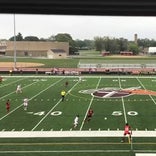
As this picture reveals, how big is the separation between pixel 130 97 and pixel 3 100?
11.0 metres

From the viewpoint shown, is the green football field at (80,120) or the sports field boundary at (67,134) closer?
the green football field at (80,120)

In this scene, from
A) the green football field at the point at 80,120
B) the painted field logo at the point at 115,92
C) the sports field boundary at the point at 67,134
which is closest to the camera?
the green football field at the point at 80,120

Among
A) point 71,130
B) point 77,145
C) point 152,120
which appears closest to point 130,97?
point 152,120

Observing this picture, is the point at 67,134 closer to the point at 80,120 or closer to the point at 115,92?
the point at 80,120

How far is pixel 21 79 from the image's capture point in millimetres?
55125

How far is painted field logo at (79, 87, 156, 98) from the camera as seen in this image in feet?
129

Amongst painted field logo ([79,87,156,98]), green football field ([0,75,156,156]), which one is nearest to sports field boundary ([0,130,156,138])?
green football field ([0,75,156,156])

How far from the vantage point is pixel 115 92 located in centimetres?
4131

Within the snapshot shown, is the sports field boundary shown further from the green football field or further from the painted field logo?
the painted field logo

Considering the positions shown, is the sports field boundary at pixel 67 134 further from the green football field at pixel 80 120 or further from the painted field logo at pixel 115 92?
the painted field logo at pixel 115 92

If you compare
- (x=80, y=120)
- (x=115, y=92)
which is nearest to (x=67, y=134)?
(x=80, y=120)

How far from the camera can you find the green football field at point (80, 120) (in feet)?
68.1

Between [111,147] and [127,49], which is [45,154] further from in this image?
[127,49]

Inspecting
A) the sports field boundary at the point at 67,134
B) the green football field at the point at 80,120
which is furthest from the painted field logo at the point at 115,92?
the sports field boundary at the point at 67,134
